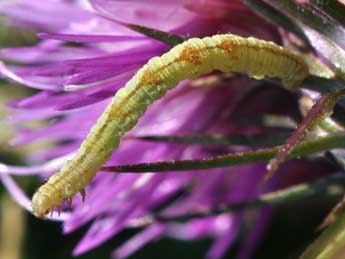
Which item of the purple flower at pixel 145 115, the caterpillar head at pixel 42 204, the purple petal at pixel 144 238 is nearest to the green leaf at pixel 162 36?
the purple flower at pixel 145 115

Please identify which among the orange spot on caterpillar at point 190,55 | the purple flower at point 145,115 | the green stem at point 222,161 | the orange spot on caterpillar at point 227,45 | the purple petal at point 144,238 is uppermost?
the orange spot on caterpillar at point 227,45

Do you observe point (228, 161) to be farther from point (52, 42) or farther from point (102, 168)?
point (52, 42)

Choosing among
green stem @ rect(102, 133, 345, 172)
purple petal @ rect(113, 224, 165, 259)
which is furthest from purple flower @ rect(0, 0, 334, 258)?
green stem @ rect(102, 133, 345, 172)

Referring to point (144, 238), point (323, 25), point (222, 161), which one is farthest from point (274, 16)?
point (144, 238)

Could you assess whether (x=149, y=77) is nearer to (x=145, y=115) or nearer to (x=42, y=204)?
(x=42, y=204)

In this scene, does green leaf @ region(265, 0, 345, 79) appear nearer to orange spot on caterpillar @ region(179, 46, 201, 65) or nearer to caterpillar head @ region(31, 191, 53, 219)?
orange spot on caterpillar @ region(179, 46, 201, 65)

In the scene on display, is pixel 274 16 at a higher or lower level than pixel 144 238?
higher

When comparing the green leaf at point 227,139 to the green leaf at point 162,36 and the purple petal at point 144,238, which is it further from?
the purple petal at point 144,238
